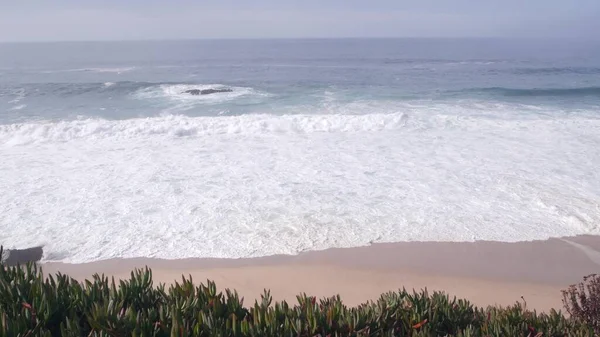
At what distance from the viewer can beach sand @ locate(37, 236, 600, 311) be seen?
6539 millimetres

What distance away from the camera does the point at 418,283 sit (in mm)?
6801

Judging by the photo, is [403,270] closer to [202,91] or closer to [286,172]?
[286,172]

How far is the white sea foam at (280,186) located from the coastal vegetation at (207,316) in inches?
154

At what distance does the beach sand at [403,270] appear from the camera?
6.54 meters

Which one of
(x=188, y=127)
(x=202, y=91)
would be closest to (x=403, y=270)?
(x=188, y=127)

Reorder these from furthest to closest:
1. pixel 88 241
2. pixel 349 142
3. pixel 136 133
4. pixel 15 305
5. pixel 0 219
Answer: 1. pixel 136 133
2. pixel 349 142
3. pixel 0 219
4. pixel 88 241
5. pixel 15 305

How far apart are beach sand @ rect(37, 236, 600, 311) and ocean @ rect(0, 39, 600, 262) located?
302 millimetres

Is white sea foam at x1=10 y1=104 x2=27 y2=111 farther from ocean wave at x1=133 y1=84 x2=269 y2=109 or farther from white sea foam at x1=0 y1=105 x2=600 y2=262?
white sea foam at x1=0 y1=105 x2=600 y2=262

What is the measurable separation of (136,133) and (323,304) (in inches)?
547

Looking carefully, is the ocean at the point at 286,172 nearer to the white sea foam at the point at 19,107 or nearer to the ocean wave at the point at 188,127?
the ocean wave at the point at 188,127

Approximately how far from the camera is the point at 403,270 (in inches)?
280

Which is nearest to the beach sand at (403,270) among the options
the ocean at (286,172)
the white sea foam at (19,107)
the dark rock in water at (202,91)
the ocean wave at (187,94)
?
the ocean at (286,172)

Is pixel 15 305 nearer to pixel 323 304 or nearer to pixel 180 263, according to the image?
pixel 323 304

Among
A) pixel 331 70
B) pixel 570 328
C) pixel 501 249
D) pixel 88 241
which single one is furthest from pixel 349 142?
pixel 331 70
